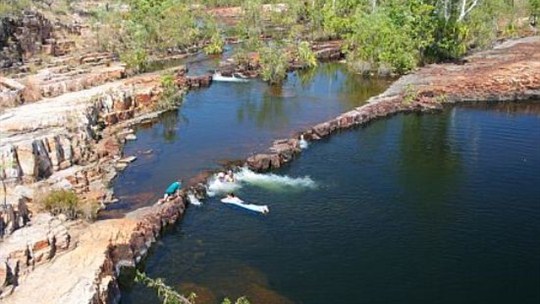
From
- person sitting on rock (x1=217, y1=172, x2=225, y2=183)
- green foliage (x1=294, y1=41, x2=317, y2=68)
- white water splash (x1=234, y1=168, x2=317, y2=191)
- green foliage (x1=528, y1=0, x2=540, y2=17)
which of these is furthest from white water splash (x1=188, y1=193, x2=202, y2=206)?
green foliage (x1=528, y1=0, x2=540, y2=17)

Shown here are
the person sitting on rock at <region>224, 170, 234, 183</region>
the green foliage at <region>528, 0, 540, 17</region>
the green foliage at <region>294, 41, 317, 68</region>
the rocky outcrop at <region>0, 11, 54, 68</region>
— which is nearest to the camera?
the person sitting on rock at <region>224, 170, 234, 183</region>

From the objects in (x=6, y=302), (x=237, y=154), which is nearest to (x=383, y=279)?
(x=6, y=302)

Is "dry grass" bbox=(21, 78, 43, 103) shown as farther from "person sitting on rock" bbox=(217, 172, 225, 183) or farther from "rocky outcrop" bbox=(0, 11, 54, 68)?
"person sitting on rock" bbox=(217, 172, 225, 183)

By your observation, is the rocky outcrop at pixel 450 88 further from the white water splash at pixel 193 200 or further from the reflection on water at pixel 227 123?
the white water splash at pixel 193 200

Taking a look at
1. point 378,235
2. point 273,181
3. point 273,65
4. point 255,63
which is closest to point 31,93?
point 273,181

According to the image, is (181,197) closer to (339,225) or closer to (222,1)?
(339,225)

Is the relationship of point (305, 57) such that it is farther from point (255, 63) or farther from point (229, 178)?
point (229, 178)
